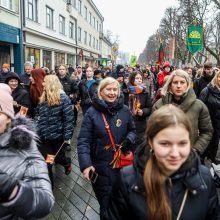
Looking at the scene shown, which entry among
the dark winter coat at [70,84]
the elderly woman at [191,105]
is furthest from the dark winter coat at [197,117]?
the dark winter coat at [70,84]

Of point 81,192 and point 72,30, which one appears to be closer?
point 81,192

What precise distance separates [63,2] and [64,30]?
2.65m

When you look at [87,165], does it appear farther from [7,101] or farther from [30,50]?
[30,50]

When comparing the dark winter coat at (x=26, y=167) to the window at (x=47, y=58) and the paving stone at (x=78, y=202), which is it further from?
the window at (x=47, y=58)

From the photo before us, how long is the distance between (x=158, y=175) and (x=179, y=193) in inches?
6.2

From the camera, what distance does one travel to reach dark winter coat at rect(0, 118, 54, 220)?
1590 mm

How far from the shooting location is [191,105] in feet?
11.5

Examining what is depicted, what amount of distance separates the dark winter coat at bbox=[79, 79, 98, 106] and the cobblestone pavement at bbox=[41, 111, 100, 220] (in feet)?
8.26

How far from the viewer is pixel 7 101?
6.13 ft

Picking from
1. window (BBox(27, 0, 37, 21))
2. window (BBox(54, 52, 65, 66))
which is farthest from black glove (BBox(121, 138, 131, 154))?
window (BBox(54, 52, 65, 66))

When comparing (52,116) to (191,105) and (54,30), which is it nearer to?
(191,105)

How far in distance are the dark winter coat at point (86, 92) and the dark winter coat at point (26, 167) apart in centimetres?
613

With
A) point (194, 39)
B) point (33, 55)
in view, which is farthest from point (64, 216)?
point (33, 55)

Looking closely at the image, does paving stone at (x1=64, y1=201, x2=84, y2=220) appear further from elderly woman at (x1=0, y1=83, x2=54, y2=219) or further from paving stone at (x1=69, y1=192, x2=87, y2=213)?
elderly woman at (x1=0, y1=83, x2=54, y2=219)
